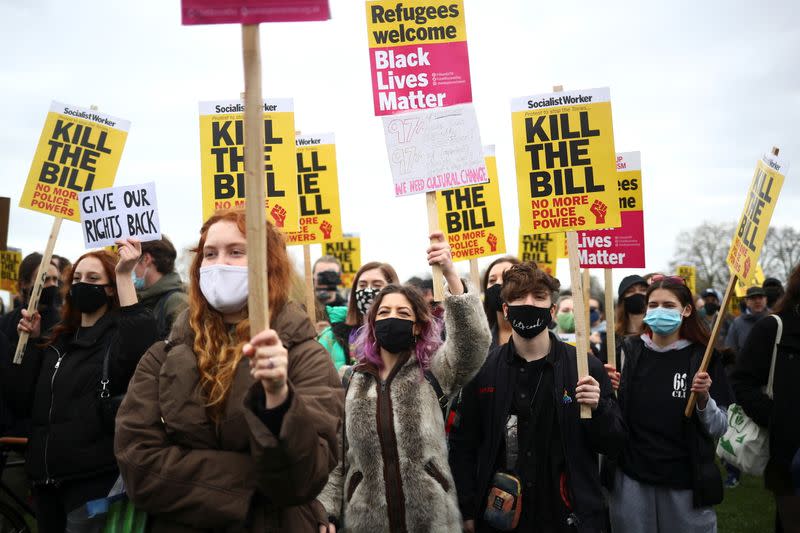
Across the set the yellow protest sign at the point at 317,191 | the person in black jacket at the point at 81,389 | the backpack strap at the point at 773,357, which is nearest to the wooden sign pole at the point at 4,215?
the yellow protest sign at the point at 317,191

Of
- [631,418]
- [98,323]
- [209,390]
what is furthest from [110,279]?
[631,418]

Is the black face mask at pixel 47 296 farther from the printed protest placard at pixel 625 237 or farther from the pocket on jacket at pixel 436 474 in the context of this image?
the printed protest placard at pixel 625 237

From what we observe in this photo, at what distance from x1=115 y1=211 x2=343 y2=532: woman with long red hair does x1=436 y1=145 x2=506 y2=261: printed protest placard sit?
4844 millimetres

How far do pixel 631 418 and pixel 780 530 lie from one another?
126 cm

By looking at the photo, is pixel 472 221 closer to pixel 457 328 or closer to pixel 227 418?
pixel 457 328

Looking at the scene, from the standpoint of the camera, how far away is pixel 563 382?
15.4 feet

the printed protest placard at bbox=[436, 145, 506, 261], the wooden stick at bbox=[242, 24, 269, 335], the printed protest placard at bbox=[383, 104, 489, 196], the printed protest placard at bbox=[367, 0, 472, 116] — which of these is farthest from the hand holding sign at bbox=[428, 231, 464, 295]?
the printed protest placard at bbox=[436, 145, 506, 261]

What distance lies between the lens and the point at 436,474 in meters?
4.34

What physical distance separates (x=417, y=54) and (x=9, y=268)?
816 centimetres

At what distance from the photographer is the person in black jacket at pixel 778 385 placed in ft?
17.4

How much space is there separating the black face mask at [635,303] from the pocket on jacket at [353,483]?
4.10 m

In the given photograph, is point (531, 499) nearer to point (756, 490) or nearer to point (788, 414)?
point (788, 414)

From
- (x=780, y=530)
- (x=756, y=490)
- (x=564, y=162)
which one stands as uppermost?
(x=564, y=162)

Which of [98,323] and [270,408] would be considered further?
[98,323]
